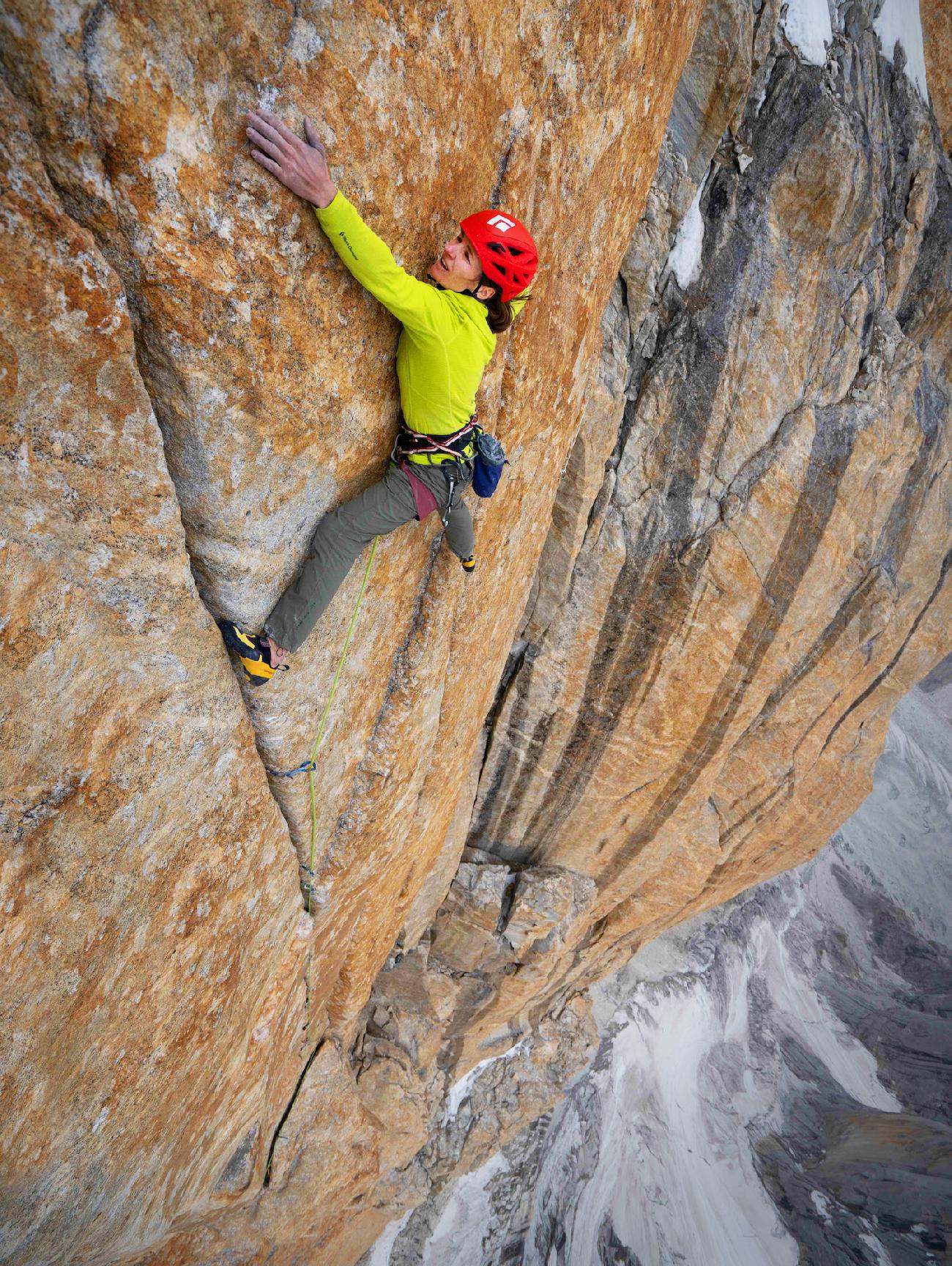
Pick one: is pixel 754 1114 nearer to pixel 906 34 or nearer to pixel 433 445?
pixel 433 445

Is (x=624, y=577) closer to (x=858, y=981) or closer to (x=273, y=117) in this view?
(x=273, y=117)

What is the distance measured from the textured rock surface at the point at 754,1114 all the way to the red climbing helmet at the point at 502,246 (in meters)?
15.9

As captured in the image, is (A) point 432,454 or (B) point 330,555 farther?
(A) point 432,454

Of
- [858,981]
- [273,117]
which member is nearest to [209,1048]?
[273,117]

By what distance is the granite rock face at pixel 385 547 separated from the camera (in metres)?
2.45

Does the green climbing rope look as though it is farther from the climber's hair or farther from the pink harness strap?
the climber's hair

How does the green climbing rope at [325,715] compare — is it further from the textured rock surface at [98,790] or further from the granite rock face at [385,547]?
the textured rock surface at [98,790]

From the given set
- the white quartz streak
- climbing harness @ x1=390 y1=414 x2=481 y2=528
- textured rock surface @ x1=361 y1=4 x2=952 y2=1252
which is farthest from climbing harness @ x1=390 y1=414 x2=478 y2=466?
the white quartz streak

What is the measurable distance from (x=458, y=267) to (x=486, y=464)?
3.59ft

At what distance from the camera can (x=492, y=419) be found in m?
4.34

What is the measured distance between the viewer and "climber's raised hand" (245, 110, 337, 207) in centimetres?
239

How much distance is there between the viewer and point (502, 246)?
3096 mm

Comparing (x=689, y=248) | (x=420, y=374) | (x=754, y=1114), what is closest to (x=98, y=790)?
(x=420, y=374)

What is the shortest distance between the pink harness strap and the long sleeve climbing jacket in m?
0.24
